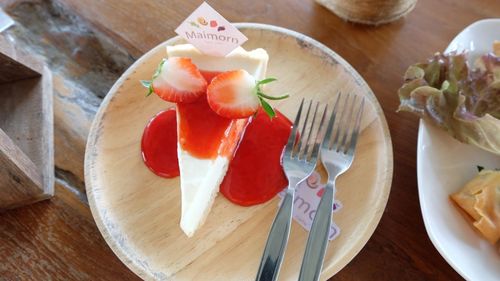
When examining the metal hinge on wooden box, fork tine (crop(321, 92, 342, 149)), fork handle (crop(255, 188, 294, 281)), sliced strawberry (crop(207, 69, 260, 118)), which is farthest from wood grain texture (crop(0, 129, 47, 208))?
fork tine (crop(321, 92, 342, 149))

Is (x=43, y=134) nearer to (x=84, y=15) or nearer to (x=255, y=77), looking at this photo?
(x=84, y=15)

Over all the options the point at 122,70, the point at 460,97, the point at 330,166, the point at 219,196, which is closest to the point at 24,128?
the point at 122,70

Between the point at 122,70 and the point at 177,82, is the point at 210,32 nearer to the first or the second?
the point at 177,82

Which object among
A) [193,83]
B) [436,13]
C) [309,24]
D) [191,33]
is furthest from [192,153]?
[436,13]

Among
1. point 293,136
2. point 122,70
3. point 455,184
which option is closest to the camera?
point 455,184

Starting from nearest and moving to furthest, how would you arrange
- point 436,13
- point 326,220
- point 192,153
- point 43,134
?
point 326,220 < point 192,153 < point 43,134 < point 436,13

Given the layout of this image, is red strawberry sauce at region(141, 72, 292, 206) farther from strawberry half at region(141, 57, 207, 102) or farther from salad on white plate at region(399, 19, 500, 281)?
salad on white plate at region(399, 19, 500, 281)
